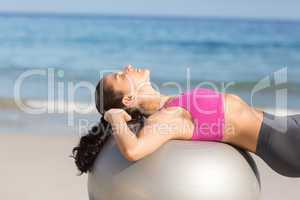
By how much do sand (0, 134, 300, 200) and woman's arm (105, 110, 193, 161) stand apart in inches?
71.4

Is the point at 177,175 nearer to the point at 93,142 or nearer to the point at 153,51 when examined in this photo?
the point at 93,142

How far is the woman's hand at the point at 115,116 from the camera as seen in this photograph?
10.8ft

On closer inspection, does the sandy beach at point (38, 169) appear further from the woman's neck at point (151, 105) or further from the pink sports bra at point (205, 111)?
the pink sports bra at point (205, 111)

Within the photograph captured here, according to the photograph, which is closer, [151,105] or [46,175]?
[151,105]

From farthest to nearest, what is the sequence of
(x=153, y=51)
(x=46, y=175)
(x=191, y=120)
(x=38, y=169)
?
(x=153, y=51) → (x=38, y=169) → (x=46, y=175) → (x=191, y=120)

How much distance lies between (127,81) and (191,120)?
38 cm

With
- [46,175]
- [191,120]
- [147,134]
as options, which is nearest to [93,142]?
[147,134]

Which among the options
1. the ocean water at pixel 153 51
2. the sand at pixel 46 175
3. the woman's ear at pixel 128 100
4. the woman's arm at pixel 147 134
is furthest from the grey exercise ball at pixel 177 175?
the ocean water at pixel 153 51

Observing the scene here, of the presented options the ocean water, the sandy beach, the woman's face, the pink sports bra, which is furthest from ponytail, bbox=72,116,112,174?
the ocean water

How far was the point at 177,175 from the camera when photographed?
325cm

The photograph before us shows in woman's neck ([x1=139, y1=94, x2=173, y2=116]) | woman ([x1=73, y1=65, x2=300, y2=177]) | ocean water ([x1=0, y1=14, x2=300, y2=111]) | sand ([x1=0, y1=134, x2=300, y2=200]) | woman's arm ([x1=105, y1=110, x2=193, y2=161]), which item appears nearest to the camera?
woman's arm ([x1=105, y1=110, x2=193, y2=161])

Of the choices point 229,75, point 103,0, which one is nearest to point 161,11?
point 103,0

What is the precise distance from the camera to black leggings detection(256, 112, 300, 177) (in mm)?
3570

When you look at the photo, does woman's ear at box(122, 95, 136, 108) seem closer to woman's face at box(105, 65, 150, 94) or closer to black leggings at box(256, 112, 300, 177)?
woman's face at box(105, 65, 150, 94)
